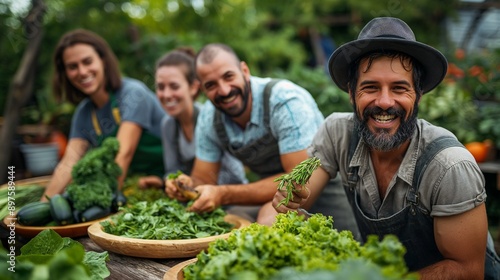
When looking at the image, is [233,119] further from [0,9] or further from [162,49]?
[162,49]

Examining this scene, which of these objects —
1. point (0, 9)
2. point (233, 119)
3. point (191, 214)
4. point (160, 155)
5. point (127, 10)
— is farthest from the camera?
point (127, 10)

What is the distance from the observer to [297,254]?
5.05ft

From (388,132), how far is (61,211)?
6.45ft

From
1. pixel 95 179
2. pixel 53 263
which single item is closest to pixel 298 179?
pixel 53 263

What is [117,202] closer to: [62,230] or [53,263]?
[62,230]

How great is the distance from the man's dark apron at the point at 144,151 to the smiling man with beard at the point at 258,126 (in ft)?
3.30

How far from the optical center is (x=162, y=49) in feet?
25.4

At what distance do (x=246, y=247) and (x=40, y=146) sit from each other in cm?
587

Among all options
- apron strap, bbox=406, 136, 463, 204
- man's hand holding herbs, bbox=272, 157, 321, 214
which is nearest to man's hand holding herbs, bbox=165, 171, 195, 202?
man's hand holding herbs, bbox=272, 157, 321, 214

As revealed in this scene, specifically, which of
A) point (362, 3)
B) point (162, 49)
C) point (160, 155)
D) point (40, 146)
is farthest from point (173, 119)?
point (362, 3)

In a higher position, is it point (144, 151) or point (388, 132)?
point (388, 132)

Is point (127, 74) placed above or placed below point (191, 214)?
above

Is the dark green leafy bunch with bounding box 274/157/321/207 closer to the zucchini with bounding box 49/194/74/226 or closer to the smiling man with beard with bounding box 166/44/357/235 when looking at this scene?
the smiling man with beard with bounding box 166/44/357/235

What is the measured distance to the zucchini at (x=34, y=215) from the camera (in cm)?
294
